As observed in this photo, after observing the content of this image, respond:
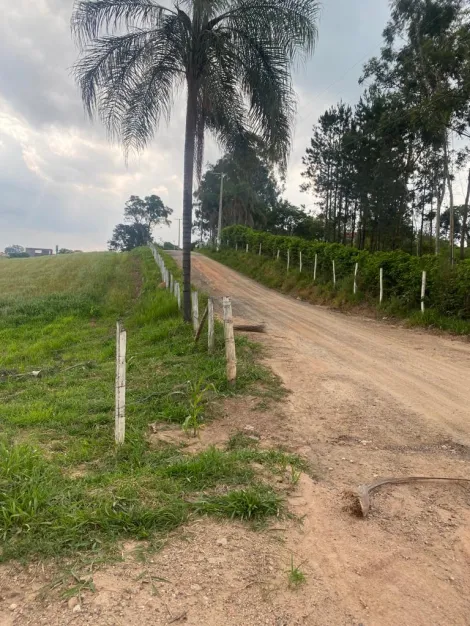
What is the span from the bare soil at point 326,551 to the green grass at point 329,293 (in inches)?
286

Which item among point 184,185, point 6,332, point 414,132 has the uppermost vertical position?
point 414,132

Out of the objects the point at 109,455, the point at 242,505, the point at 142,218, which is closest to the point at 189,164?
the point at 109,455

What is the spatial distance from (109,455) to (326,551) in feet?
7.46

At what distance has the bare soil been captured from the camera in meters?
2.41

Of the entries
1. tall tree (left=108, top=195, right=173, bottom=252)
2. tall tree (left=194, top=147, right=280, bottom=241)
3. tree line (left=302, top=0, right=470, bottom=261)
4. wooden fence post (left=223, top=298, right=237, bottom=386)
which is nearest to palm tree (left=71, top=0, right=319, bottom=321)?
wooden fence post (left=223, top=298, right=237, bottom=386)

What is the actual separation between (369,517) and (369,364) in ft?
16.6

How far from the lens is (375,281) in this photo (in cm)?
1597

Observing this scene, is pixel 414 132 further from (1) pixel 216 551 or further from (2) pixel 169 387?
(1) pixel 216 551

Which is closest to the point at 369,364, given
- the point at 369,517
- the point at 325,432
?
the point at 325,432

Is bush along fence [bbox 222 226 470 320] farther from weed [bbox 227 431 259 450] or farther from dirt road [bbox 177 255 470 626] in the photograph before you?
weed [bbox 227 431 259 450]

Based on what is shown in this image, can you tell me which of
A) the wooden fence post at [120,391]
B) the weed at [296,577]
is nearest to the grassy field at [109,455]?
the wooden fence post at [120,391]

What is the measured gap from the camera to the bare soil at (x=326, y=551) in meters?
2.41

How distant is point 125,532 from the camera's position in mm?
3031

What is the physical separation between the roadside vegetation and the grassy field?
22.3 feet
